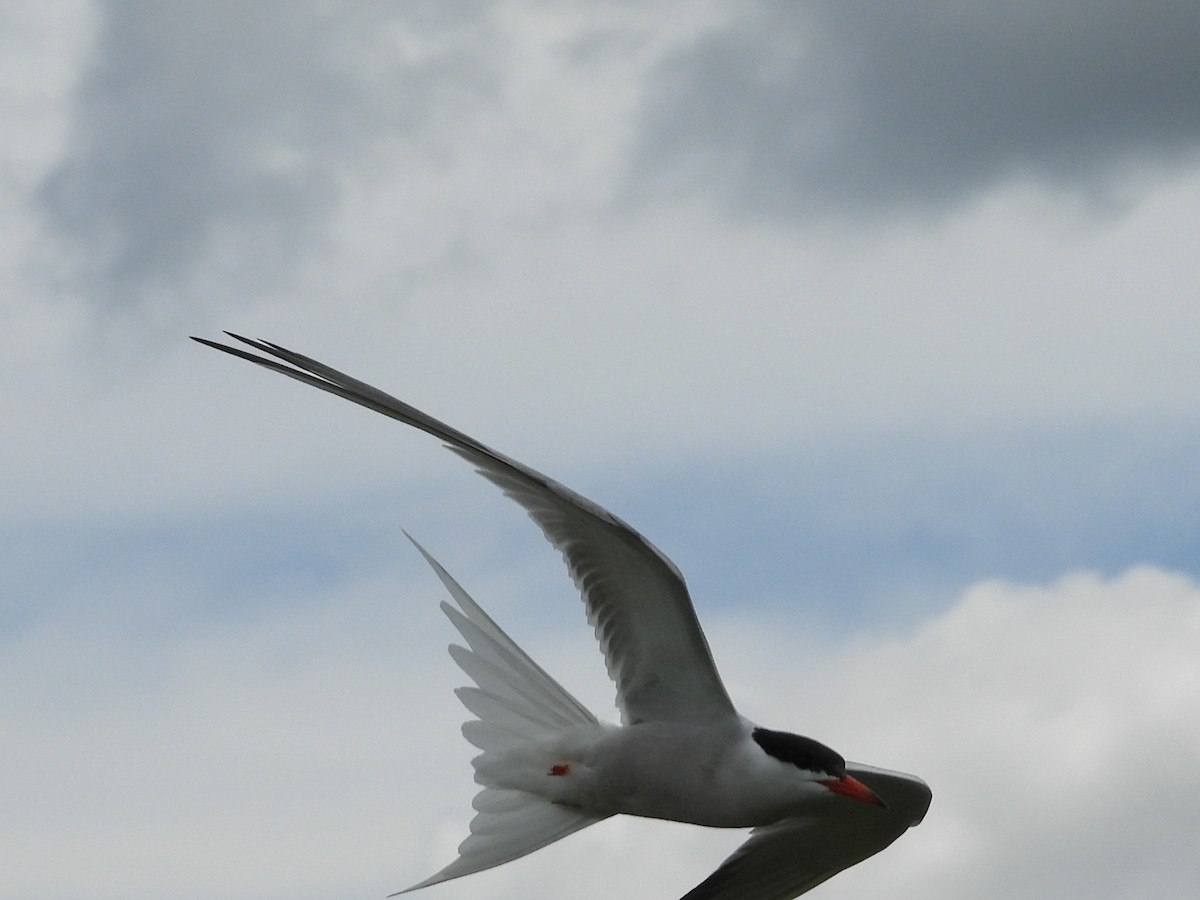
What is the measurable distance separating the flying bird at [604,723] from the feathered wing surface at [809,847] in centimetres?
81

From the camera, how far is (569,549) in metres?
8.44

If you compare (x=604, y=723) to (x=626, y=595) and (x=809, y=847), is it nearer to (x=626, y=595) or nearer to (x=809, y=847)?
(x=626, y=595)

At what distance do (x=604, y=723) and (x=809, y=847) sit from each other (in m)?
2.41

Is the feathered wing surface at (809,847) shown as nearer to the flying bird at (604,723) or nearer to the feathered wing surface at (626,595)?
the flying bird at (604,723)

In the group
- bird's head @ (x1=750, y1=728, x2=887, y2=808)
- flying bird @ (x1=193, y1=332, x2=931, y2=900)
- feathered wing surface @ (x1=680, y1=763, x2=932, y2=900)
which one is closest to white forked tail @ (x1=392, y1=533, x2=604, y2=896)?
flying bird @ (x1=193, y1=332, x2=931, y2=900)

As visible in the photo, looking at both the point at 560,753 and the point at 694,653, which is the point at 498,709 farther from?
the point at 694,653

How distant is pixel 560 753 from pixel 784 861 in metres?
2.40

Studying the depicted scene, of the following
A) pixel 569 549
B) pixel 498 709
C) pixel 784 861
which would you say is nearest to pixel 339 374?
pixel 569 549

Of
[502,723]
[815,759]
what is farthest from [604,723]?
[815,759]

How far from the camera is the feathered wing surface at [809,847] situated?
10.1 metres

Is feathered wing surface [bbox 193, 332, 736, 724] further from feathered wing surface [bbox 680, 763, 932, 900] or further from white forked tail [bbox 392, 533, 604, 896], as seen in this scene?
feathered wing surface [bbox 680, 763, 932, 900]

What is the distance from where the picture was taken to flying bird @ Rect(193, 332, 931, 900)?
26.1 feet

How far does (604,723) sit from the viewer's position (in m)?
8.87

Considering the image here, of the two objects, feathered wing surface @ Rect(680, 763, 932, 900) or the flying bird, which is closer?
the flying bird
